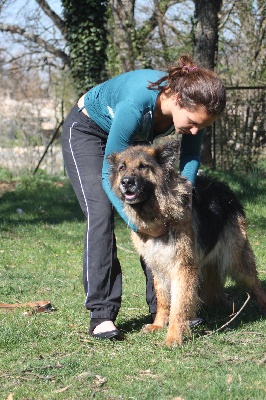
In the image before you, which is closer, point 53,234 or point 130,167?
point 130,167

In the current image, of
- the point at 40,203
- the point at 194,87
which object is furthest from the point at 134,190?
the point at 40,203

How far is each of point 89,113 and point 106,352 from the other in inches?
69.9

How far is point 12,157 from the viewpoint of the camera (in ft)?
51.3

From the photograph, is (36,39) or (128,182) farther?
(36,39)

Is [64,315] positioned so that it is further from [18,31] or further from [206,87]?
[18,31]

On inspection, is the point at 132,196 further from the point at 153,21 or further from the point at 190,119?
the point at 153,21

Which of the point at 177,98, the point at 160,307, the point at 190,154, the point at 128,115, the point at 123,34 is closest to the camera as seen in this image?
the point at 128,115

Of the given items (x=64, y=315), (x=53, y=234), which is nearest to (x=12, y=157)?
(x=53, y=234)

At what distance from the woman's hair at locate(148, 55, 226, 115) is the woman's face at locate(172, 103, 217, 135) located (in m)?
0.03

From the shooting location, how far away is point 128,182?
13.6ft

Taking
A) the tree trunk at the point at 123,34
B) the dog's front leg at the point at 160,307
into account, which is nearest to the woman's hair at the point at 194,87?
the dog's front leg at the point at 160,307

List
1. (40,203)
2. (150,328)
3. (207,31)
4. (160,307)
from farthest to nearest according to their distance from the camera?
(207,31)
(40,203)
(160,307)
(150,328)

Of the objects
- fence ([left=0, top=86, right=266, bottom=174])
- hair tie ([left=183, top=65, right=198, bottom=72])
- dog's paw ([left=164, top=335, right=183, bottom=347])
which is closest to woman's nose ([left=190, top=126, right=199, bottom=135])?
hair tie ([left=183, top=65, right=198, bottom=72])

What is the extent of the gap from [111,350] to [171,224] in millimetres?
1021
